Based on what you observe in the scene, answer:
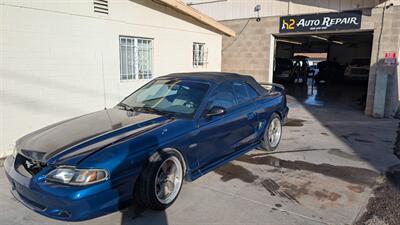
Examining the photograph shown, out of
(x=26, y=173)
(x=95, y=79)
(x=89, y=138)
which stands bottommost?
(x=26, y=173)

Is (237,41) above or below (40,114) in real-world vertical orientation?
above

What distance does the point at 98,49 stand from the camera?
682 centimetres

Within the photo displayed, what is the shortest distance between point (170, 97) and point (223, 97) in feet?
2.41

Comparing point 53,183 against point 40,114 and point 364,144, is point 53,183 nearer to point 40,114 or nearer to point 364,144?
point 40,114

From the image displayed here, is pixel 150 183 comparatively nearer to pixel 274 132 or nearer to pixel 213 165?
pixel 213 165

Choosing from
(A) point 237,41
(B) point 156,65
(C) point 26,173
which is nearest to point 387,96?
(A) point 237,41

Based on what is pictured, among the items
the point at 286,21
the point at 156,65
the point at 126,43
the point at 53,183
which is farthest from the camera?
the point at 286,21

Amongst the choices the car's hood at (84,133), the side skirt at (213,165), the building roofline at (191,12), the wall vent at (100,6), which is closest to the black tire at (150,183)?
the car's hood at (84,133)

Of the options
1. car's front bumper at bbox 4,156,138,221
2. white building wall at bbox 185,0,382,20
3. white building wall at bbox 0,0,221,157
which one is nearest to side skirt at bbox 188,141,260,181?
car's front bumper at bbox 4,156,138,221

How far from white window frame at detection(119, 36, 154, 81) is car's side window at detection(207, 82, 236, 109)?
369 centimetres

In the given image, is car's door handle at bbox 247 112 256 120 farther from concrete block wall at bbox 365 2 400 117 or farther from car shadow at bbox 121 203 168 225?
concrete block wall at bbox 365 2 400 117

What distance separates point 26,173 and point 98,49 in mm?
4228

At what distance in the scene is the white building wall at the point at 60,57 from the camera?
5.34m

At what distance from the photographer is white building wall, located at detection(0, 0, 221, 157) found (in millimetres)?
5344
